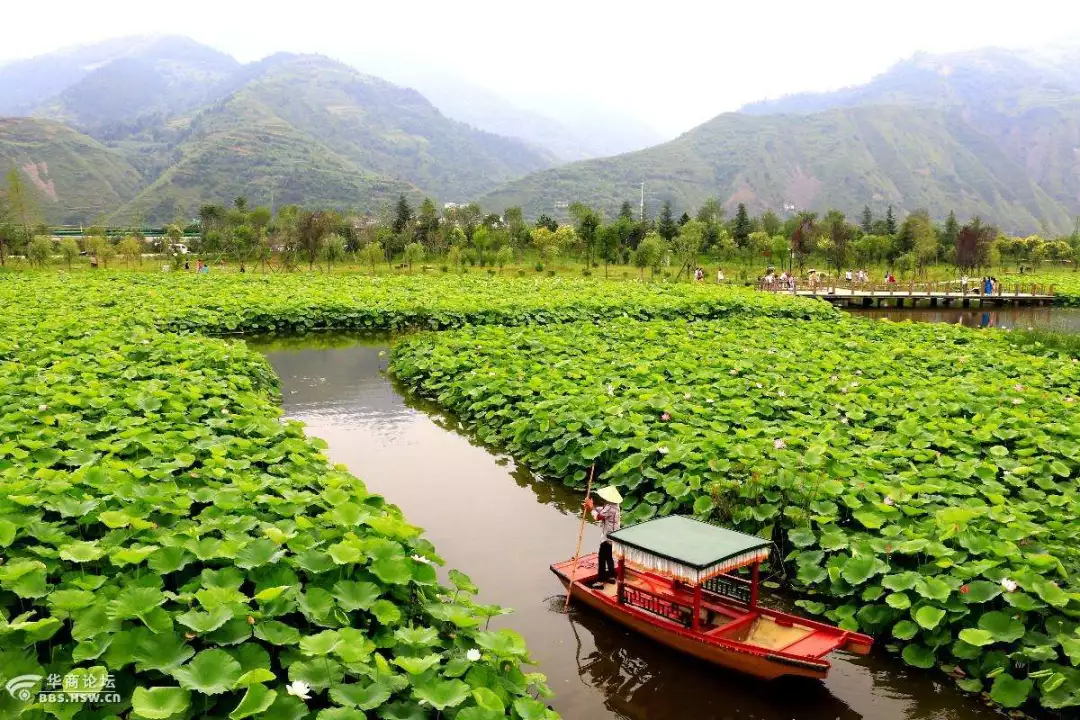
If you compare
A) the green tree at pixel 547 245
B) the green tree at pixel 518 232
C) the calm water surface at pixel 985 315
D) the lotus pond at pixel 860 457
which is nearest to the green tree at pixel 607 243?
the green tree at pixel 547 245

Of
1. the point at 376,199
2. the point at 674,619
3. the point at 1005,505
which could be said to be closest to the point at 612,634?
the point at 674,619

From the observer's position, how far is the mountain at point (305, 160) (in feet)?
329

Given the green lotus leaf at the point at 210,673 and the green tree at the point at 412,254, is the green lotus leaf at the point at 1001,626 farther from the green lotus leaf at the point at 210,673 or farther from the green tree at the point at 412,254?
the green tree at the point at 412,254

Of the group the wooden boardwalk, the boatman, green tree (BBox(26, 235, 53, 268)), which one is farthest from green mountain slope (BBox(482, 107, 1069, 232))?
the boatman

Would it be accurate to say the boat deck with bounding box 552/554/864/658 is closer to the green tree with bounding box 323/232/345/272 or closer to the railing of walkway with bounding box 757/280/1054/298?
the railing of walkway with bounding box 757/280/1054/298

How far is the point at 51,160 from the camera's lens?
348 feet

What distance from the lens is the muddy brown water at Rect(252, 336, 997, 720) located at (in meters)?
6.00

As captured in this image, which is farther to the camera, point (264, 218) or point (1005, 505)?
point (264, 218)

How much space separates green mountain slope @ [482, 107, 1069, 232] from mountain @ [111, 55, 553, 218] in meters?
26.9

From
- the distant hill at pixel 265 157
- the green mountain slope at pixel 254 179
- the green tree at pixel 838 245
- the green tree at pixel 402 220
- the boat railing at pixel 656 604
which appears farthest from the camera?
the distant hill at pixel 265 157

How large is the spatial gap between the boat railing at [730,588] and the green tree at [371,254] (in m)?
37.5

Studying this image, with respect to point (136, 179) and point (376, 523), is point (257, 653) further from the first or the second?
point (136, 179)

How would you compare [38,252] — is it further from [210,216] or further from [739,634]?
[739,634]

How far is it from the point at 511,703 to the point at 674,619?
2246 millimetres
